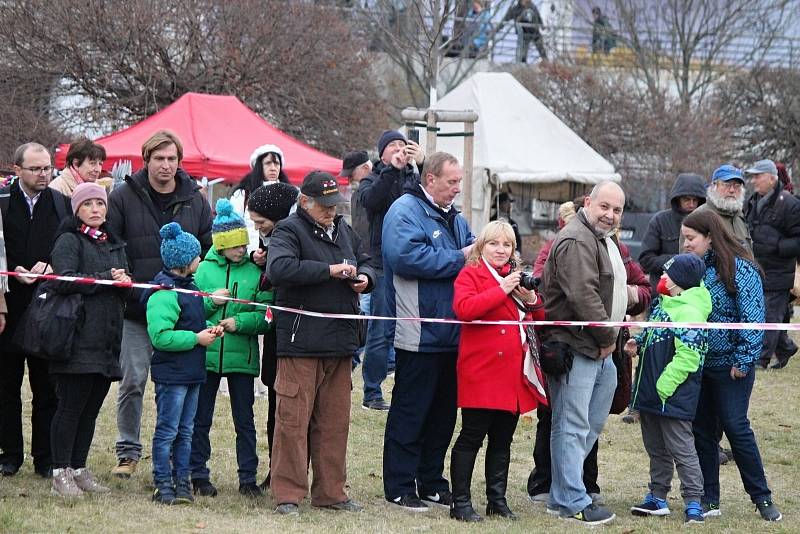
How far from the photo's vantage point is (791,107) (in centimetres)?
2750

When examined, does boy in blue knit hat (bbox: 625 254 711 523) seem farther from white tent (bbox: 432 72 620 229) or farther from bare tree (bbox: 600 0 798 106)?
bare tree (bbox: 600 0 798 106)

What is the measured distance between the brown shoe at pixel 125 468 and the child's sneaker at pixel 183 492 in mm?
739

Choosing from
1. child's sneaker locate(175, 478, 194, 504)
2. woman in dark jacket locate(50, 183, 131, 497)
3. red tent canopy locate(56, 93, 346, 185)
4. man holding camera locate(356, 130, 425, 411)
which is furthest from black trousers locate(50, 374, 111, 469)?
red tent canopy locate(56, 93, 346, 185)

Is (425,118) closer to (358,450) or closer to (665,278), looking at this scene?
(358,450)

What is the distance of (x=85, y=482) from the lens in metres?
7.33

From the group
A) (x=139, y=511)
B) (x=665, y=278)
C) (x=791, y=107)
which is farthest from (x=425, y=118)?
(x=791, y=107)

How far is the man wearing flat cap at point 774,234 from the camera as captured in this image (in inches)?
492

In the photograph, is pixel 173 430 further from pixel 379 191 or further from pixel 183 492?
pixel 379 191

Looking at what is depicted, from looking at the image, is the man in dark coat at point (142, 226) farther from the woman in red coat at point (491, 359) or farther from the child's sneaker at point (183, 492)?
the woman in red coat at point (491, 359)

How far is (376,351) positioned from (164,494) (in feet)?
11.4

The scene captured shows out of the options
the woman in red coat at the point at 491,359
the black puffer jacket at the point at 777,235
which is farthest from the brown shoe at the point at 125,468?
the black puffer jacket at the point at 777,235

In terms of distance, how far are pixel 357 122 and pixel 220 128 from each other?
487cm

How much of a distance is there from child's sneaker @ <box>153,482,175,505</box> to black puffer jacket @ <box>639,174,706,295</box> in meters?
4.44

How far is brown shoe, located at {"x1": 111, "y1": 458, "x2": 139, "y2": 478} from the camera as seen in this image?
7914 mm
